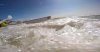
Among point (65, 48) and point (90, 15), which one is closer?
point (65, 48)

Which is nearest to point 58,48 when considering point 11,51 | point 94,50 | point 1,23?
point 94,50

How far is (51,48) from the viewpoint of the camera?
113 centimetres

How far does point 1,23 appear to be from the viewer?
379 cm

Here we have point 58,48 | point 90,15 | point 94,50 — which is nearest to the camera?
point 94,50

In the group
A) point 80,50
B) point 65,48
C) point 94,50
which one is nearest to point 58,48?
point 65,48

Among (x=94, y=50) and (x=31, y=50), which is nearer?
(x=94, y=50)

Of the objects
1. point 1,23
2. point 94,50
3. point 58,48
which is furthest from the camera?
point 1,23

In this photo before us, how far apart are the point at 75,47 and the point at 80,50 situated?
0.25ft

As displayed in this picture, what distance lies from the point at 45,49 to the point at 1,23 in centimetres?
301

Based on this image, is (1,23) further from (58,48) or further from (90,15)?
(58,48)

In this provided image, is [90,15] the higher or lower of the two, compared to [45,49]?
higher

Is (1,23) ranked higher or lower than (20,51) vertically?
higher

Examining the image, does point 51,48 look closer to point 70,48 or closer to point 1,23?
point 70,48

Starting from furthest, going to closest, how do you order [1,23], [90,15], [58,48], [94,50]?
[1,23], [90,15], [58,48], [94,50]
